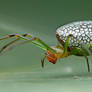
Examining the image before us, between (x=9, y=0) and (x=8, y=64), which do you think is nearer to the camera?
(x=8, y=64)

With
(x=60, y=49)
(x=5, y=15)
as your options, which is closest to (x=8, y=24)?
(x=5, y=15)

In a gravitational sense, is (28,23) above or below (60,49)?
above

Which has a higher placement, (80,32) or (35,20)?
(35,20)

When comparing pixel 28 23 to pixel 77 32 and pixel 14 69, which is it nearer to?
pixel 14 69

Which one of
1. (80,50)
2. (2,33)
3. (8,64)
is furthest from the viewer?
(2,33)

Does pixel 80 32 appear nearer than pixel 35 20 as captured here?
Yes

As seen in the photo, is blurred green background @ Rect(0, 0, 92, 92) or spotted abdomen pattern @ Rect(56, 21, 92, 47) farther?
blurred green background @ Rect(0, 0, 92, 92)

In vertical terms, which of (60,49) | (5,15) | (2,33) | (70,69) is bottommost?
(70,69)

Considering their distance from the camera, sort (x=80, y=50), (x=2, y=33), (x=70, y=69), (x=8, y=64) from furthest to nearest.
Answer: (x=2, y=33), (x=8, y=64), (x=70, y=69), (x=80, y=50)

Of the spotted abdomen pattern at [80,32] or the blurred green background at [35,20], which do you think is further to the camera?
the blurred green background at [35,20]

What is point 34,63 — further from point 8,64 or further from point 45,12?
point 45,12
